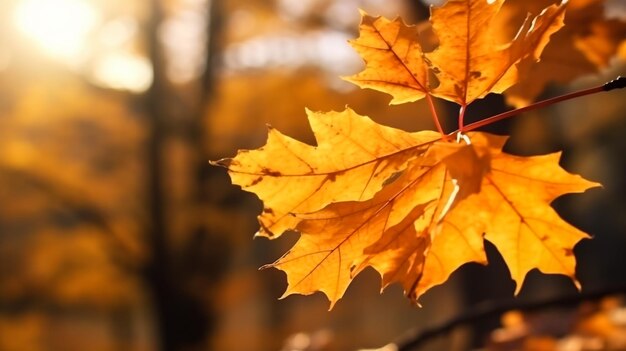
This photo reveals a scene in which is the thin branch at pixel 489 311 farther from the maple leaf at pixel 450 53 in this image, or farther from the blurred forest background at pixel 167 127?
the blurred forest background at pixel 167 127

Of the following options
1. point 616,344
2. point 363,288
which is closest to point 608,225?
point 363,288

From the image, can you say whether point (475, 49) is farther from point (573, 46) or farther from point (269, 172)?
point (573, 46)

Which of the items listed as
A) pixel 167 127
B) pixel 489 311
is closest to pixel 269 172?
pixel 489 311

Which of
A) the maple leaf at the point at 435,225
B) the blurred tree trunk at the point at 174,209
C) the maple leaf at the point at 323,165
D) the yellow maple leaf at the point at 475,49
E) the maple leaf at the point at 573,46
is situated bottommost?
the maple leaf at the point at 435,225

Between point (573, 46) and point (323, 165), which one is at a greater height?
point (573, 46)

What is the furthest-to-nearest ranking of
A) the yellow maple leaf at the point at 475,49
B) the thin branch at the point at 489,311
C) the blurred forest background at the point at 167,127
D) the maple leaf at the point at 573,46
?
1. the blurred forest background at the point at 167,127
2. the thin branch at the point at 489,311
3. the maple leaf at the point at 573,46
4. the yellow maple leaf at the point at 475,49

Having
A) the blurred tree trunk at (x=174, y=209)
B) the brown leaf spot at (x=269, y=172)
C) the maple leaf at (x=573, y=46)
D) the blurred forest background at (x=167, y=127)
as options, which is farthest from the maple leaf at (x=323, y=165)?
the blurred tree trunk at (x=174, y=209)
